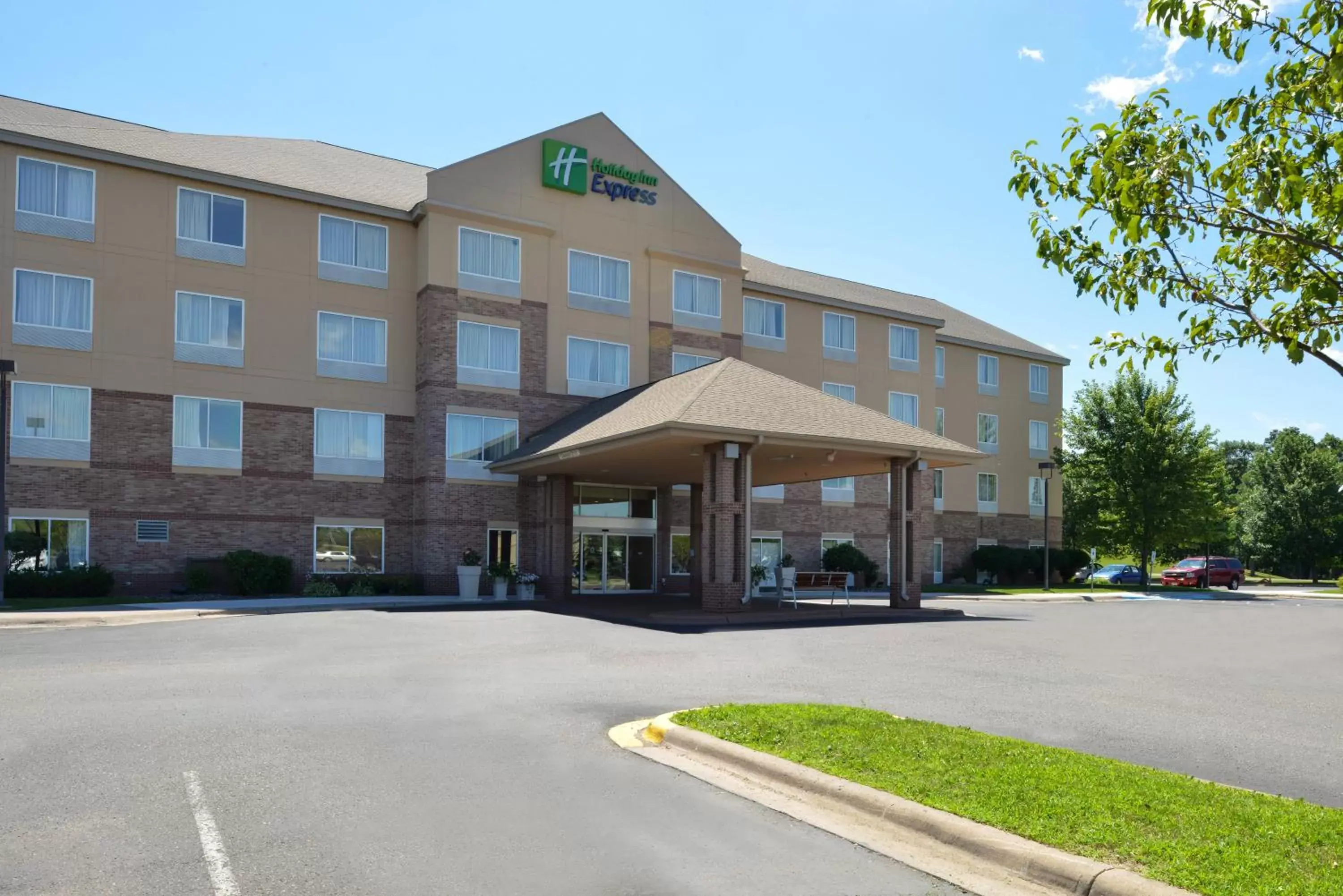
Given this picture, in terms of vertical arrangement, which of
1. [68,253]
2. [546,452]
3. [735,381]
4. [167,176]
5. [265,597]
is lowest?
[265,597]

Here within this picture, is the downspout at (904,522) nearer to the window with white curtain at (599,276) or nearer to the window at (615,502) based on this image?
the window at (615,502)

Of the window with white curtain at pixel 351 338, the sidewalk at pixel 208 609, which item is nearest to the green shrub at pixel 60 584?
the sidewalk at pixel 208 609

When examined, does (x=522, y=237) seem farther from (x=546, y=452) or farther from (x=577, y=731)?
(x=577, y=731)

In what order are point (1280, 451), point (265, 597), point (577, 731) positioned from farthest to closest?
1. point (1280, 451)
2. point (265, 597)
3. point (577, 731)

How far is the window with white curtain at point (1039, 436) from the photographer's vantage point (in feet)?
166

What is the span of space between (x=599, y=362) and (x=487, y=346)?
390cm

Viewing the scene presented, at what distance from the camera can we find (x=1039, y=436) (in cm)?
5081

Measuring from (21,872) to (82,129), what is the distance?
29.6 metres

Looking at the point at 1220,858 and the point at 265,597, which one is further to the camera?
the point at 265,597

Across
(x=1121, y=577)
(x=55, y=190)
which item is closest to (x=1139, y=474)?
(x=1121, y=577)

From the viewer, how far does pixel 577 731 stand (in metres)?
9.73

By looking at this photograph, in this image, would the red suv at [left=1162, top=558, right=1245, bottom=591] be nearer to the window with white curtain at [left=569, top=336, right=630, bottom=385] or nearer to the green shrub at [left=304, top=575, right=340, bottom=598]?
the window with white curtain at [left=569, top=336, right=630, bottom=385]

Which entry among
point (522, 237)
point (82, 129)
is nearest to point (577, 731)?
point (522, 237)

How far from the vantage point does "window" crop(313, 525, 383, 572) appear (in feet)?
101
